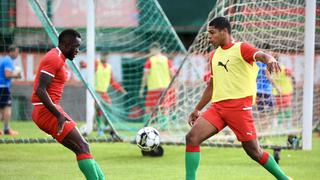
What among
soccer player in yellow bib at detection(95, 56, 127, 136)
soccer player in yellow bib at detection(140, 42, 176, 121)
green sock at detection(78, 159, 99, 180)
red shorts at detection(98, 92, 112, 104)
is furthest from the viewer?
soccer player in yellow bib at detection(95, 56, 127, 136)

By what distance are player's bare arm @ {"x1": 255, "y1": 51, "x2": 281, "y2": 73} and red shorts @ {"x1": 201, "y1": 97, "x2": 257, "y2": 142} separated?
2.15 feet

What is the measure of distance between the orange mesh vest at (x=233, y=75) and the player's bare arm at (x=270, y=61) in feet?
1.21

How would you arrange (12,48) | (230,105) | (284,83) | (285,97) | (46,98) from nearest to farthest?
(46,98), (230,105), (12,48), (285,97), (284,83)

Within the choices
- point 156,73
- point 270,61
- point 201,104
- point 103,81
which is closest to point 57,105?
point 201,104

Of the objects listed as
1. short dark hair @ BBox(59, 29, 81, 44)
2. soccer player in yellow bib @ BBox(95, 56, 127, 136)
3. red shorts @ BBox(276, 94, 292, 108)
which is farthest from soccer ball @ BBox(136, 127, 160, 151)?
soccer player in yellow bib @ BBox(95, 56, 127, 136)

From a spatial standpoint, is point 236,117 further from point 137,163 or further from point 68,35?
point 137,163

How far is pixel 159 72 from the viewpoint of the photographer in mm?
18938

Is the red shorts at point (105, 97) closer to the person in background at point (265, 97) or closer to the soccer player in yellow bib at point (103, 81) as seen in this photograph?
the soccer player in yellow bib at point (103, 81)

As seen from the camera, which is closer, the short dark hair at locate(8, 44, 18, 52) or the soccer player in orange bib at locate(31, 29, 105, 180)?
the soccer player in orange bib at locate(31, 29, 105, 180)

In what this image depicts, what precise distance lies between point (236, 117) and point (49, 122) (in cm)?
216

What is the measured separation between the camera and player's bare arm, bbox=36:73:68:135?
8273 mm

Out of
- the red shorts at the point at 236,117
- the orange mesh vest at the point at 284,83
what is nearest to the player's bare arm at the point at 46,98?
the red shorts at the point at 236,117

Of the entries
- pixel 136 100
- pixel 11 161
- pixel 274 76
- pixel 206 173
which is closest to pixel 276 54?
pixel 274 76

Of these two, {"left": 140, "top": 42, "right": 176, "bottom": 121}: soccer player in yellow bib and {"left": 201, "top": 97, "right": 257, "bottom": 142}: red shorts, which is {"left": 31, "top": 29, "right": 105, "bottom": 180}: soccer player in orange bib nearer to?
{"left": 201, "top": 97, "right": 257, "bottom": 142}: red shorts
